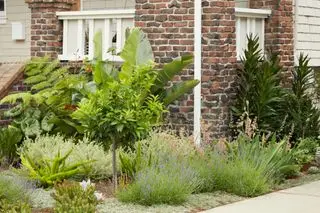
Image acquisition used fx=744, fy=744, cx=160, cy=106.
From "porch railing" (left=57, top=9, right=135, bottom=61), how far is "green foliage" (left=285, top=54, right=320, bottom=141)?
120 inches

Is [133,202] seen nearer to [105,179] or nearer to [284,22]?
[105,179]

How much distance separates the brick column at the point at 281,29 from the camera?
44.4 feet

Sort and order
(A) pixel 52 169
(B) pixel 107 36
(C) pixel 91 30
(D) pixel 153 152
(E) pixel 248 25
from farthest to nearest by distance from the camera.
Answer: (C) pixel 91 30 < (B) pixel 107 36 < (E) pixel 248 25 < (D) pixel 153 152 < (A) pixel 52 169

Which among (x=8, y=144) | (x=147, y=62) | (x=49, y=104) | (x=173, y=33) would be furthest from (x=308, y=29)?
(x=8, y=144)

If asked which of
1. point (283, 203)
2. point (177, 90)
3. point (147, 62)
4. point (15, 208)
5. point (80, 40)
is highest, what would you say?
point (80, 40)

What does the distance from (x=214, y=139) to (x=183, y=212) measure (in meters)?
2.99

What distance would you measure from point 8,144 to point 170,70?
114 inches

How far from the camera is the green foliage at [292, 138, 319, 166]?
12.0 meters

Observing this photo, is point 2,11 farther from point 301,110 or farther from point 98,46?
point 301,110

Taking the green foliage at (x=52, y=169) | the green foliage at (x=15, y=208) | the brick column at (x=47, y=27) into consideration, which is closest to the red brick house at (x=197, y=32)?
the brick column at (x=47, y=27)

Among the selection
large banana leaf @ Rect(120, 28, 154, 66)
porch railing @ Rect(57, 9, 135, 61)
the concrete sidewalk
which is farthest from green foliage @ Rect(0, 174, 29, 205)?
porch railing @ Rect(57, 9, 135, 61)

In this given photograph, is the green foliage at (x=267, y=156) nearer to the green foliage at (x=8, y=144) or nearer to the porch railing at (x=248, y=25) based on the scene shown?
the porch railing at (x=248, y=25)

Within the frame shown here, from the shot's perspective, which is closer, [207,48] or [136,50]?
Answer: [136,50]

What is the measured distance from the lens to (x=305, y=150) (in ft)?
40.1
